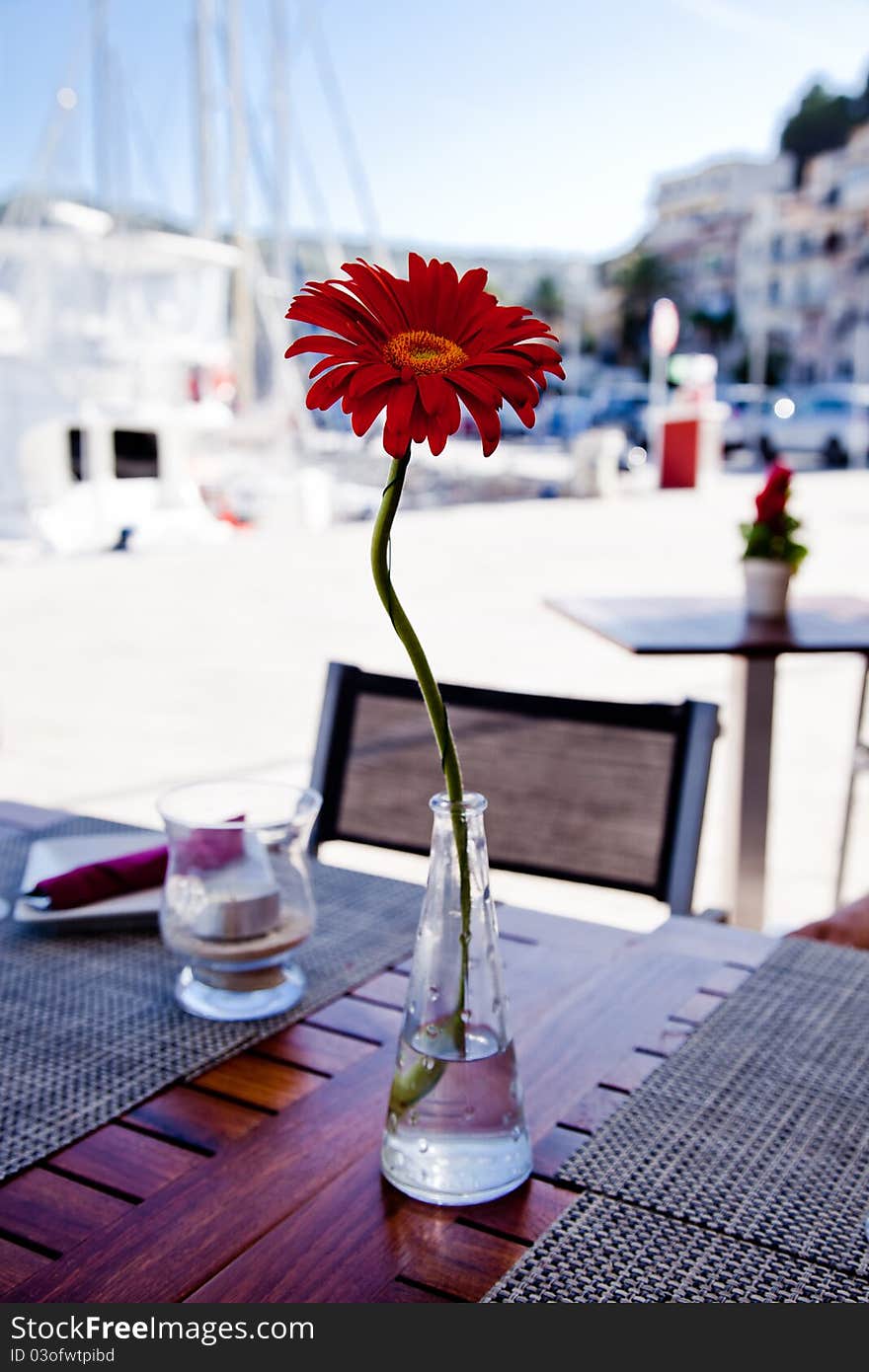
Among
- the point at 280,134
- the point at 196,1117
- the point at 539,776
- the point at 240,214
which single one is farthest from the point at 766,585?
the point at 280,134

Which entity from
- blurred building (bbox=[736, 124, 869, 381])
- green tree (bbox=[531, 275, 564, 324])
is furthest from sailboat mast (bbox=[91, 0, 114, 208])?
green tree (bbox=[531, 275, 564, 324])

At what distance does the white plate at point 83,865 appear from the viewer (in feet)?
3.12

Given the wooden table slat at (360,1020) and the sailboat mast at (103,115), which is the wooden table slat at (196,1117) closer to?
the wooden table slat at (360,1020)

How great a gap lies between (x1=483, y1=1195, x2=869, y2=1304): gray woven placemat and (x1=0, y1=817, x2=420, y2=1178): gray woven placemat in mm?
262

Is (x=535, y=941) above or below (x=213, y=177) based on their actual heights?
below

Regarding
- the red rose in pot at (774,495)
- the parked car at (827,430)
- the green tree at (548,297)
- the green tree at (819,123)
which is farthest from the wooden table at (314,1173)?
the green tree at (548,297)

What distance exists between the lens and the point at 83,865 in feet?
3.35

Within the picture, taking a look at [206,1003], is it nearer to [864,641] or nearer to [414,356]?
[414,356]

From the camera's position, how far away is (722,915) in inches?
45.1

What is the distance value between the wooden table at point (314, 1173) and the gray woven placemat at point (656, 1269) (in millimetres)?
17

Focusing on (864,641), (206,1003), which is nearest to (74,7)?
(864,641)

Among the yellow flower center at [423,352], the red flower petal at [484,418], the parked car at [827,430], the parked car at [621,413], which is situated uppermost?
the parked car at [621,413]

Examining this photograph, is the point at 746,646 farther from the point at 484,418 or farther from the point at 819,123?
the point at 819,123

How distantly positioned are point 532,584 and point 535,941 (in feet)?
18.7
